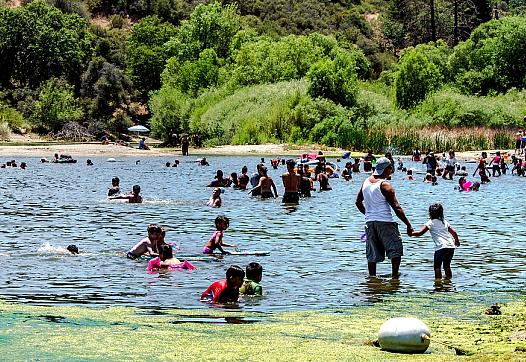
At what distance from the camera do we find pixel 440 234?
1638 cm

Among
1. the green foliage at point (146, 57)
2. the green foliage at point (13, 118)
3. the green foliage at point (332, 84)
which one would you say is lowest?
the green foliage at point (13, 118)

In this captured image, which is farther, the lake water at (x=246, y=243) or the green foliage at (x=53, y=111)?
the green foliage at (x=53, y=111)

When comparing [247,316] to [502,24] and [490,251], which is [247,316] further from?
[502,24]

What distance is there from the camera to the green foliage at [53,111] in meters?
103

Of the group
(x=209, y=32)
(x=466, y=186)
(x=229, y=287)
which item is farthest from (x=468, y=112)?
(x=229, y=287)

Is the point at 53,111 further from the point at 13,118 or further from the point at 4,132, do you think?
the point at 4,132

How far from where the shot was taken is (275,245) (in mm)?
23250

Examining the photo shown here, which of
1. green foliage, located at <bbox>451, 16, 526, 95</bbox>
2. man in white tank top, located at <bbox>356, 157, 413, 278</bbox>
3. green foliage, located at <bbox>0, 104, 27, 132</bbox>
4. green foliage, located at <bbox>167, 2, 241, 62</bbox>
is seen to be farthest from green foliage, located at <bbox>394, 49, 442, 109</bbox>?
man in white tank top, located at <bbox>356, 157, 413, 278</bbox>

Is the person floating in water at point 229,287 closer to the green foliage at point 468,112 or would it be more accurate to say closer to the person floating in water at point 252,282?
the person floating in water at point 252,282

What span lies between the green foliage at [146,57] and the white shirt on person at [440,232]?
357 feet

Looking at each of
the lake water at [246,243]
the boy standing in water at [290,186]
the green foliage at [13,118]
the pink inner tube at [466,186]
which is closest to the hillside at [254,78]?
the green foliage at [13,118]

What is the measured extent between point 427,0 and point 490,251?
152862 mm

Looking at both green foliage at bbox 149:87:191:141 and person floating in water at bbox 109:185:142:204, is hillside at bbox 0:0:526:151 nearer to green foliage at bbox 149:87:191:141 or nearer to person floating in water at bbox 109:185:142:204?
green foliage at bbox 149:87:191:141

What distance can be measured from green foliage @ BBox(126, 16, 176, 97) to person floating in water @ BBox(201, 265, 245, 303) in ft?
361
